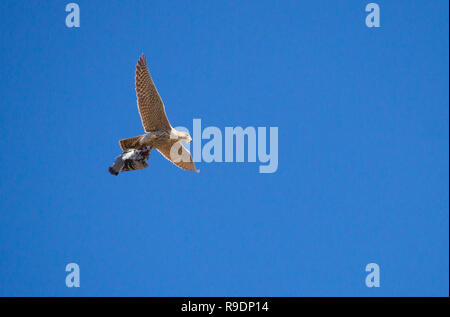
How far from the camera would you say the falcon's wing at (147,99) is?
13.0 m

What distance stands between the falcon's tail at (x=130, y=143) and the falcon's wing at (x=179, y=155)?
3.63 ft

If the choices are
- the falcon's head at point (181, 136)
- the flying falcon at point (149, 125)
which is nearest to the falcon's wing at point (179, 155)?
the flying falcon at point (149, 125)

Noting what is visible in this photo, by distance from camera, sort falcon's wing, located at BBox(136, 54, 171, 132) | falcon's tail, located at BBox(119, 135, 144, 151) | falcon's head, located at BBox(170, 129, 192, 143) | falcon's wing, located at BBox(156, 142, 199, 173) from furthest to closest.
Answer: falcon's wing, located at BBox(156, 142, 199, 173) → falcon's head, located at BBox(170, 129, 192, 143) → falcon's wing, located at BBox(136, 54, 171, 132) → falcon's tail, located at BBox(119, 135, 144, 151)

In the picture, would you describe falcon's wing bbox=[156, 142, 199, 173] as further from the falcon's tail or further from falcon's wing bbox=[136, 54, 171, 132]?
the falcon's tail

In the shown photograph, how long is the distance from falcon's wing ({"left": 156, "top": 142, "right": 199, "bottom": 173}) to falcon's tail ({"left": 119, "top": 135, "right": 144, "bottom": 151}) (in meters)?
1.11

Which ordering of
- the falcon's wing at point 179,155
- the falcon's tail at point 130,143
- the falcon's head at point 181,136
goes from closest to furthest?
the falcon's tail at point 130,143 → the falcon's head at point 181,136 → the falcon's wing at point 179,155

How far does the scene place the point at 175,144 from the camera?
13758 millimetres

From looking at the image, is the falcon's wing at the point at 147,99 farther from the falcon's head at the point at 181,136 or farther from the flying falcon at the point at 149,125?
the falcon's head at the point at 181,136

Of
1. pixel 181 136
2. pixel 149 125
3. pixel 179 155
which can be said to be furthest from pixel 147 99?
pixel 179 155

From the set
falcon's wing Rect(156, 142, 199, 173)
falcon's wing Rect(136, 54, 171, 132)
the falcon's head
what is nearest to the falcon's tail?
falcon's wing Rect(136, 54, 171, 132)

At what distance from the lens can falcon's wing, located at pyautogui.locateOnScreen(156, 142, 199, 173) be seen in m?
13.9
